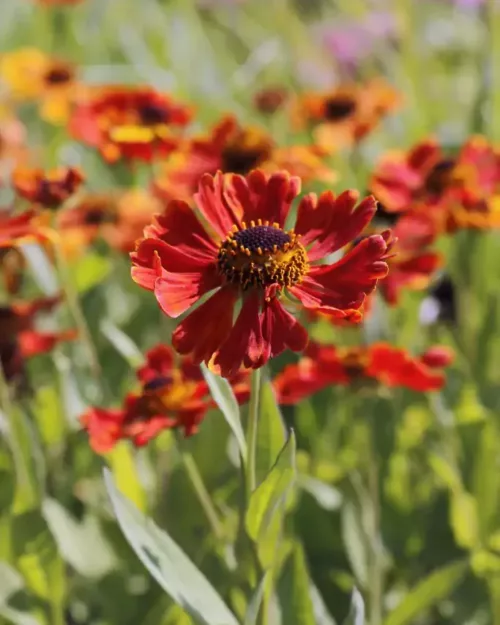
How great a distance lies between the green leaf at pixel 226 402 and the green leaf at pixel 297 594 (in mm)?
154

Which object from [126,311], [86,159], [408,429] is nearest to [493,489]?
[408,429]

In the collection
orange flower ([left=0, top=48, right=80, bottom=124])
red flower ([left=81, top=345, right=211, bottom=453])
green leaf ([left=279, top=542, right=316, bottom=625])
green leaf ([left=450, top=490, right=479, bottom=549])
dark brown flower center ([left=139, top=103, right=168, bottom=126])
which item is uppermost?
orange flower ([left=0, top=48, right=80, bottom=124])

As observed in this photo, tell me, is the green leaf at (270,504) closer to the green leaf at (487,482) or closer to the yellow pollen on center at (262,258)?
the yellow pollen on center at (262,258)

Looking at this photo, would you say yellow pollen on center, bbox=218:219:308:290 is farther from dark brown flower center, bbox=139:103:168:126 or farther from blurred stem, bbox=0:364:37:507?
dark brown flower center, bbox=139:103:168:126

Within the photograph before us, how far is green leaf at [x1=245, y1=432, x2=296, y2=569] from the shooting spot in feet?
1.56

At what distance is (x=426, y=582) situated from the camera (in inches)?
23.6

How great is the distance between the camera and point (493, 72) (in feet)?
4.81

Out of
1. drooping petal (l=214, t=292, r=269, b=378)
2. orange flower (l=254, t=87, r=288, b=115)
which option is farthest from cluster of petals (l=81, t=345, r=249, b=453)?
orange flower (l=254, t=87, r=288, b=115)

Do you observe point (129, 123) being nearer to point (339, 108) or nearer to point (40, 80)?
point (339, 108)

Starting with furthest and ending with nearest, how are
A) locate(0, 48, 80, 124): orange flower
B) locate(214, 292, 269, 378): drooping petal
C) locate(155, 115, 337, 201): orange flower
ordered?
1. locate(0, 48, 80, 124): orange flower
2. locate(155, 115, 337, 201): orange flower
3. locate(214, 292, 269, 378): drooping petal

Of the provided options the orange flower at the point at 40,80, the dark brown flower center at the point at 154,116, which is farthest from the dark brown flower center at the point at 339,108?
the orange flower at the point at 40,80

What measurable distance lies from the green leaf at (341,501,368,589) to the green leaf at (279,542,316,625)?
0.34 ft

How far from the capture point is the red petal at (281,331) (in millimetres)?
450

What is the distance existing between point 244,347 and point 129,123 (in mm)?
626
